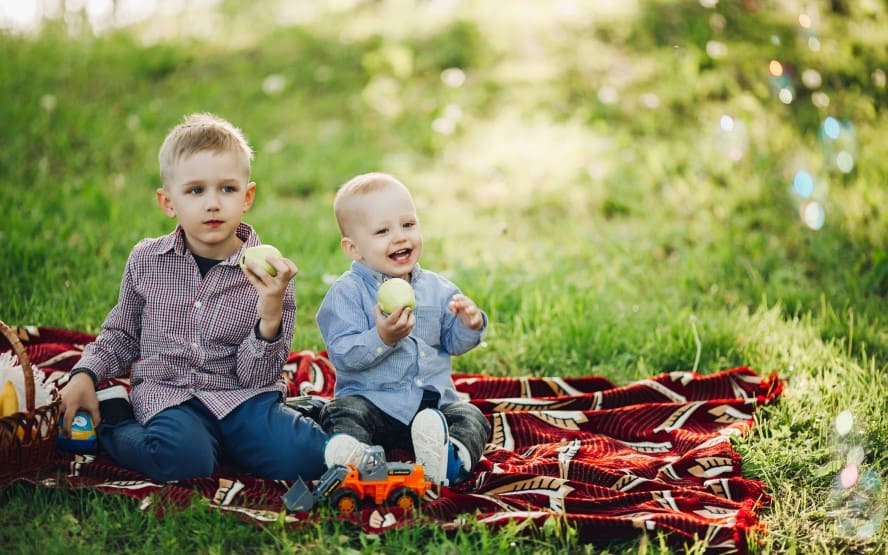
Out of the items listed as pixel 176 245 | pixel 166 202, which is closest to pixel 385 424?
pixel 176 245

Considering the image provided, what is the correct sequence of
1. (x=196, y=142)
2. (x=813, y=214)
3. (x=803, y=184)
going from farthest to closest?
(x=803, y=184), (x=813, y=214), (x=196, y=142)

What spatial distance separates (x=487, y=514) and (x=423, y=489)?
0.67 ft

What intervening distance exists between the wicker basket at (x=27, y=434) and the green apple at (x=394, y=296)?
106 centimetres

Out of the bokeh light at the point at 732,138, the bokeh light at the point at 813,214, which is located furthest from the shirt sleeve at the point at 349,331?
the bokeh light at the point at 732,138

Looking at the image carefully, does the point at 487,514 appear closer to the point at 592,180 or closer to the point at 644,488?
the point at 644,488

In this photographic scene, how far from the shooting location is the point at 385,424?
10.2ft

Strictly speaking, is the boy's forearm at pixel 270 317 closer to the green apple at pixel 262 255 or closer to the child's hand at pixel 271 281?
the child's hand at pixel 271 281

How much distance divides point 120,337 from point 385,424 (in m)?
0.97

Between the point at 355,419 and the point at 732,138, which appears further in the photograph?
the point at 732,138

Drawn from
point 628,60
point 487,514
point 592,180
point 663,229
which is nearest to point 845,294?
point 663,229

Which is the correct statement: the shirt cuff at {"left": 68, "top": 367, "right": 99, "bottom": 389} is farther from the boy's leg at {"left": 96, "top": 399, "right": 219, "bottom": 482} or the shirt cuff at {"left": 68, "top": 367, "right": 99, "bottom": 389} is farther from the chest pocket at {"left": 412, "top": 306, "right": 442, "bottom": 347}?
the chest pocket at {"left": 412, "top": 306, "right": 442, "bottom": 347}

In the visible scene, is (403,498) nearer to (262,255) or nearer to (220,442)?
(220,442)

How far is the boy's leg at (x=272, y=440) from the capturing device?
9.66 ft

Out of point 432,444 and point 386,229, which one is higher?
point 386,229
